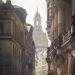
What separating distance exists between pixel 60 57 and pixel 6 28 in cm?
3022

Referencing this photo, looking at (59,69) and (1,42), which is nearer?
(59,69)

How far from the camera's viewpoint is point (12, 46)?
201 ft

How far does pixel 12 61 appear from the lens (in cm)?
6128

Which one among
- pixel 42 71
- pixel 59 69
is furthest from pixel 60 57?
pixel 42 71

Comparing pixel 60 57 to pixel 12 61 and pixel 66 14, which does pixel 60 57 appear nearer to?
pixel 66 14

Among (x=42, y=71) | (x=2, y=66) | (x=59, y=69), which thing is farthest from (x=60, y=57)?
(x=42, y=71)

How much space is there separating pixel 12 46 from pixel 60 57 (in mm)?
29350

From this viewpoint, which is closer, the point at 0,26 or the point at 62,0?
the point at 62,0

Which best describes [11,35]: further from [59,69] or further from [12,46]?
[59,69]

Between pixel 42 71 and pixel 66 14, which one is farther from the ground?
pixel 66 14

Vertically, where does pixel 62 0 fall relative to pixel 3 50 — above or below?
above

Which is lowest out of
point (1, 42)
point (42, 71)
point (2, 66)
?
point (42, 71)

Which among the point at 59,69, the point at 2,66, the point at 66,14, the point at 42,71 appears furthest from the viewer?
the point at 42,71

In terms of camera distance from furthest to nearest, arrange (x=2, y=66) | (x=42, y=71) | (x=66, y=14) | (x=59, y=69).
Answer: (x=42, y=71), (x=2, y=66), (x=59, y=69), (x=66, y=14)
